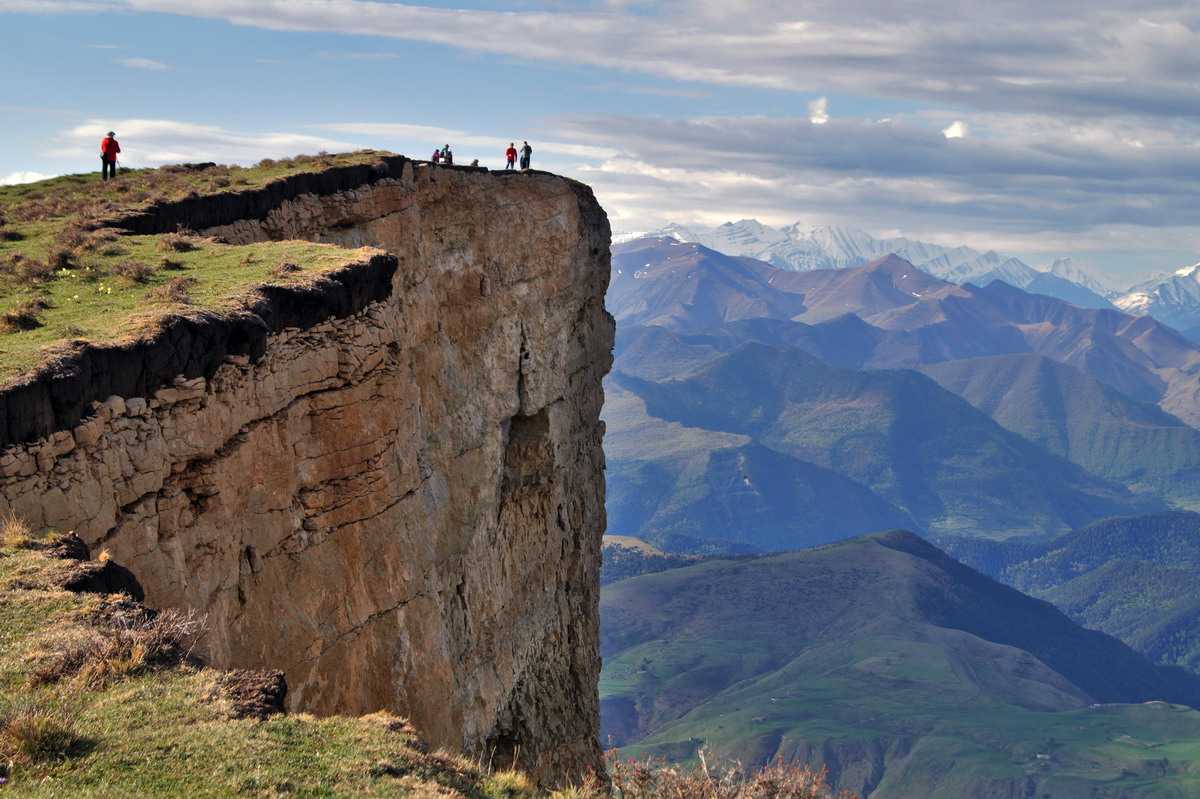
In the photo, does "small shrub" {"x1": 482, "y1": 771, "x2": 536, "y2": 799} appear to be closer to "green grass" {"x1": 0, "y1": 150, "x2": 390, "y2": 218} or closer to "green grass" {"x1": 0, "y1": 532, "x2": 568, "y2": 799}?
"green grass" {"x1": 0, "y1": 532, "x2": 568, "y2": 799}

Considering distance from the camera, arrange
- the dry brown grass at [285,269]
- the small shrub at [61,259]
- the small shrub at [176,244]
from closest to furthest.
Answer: the dry brown grass at [285,269], the small shrub at [61,259], the small shrub at [176,244]

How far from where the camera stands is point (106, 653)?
15164 mm

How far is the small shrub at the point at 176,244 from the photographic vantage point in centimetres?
3114

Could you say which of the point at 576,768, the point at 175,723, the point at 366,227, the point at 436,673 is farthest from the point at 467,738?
the point at 175,723

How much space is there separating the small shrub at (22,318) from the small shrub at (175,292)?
1978 millimetres

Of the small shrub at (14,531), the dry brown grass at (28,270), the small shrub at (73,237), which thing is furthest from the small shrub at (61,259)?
the small shrub at (14,531)

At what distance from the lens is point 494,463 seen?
4644cm

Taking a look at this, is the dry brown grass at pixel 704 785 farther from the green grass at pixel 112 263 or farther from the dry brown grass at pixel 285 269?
the dry brown grass at pixel 285 269

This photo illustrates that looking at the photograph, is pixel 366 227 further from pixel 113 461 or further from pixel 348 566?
pixel 113 461

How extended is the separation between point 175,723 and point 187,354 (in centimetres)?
903

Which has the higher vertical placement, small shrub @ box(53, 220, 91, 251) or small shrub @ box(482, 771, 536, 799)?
small shrub @ box(53, 220, 91, 251)

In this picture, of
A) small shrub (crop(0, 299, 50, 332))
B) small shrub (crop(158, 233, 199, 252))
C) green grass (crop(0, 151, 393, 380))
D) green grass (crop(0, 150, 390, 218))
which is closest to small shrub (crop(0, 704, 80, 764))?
green grass (crop(0, 151, 393, 380))

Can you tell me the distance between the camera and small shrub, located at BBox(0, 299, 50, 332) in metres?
23.0

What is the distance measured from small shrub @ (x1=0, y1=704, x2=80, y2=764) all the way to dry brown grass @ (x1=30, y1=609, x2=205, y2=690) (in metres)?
1.24
